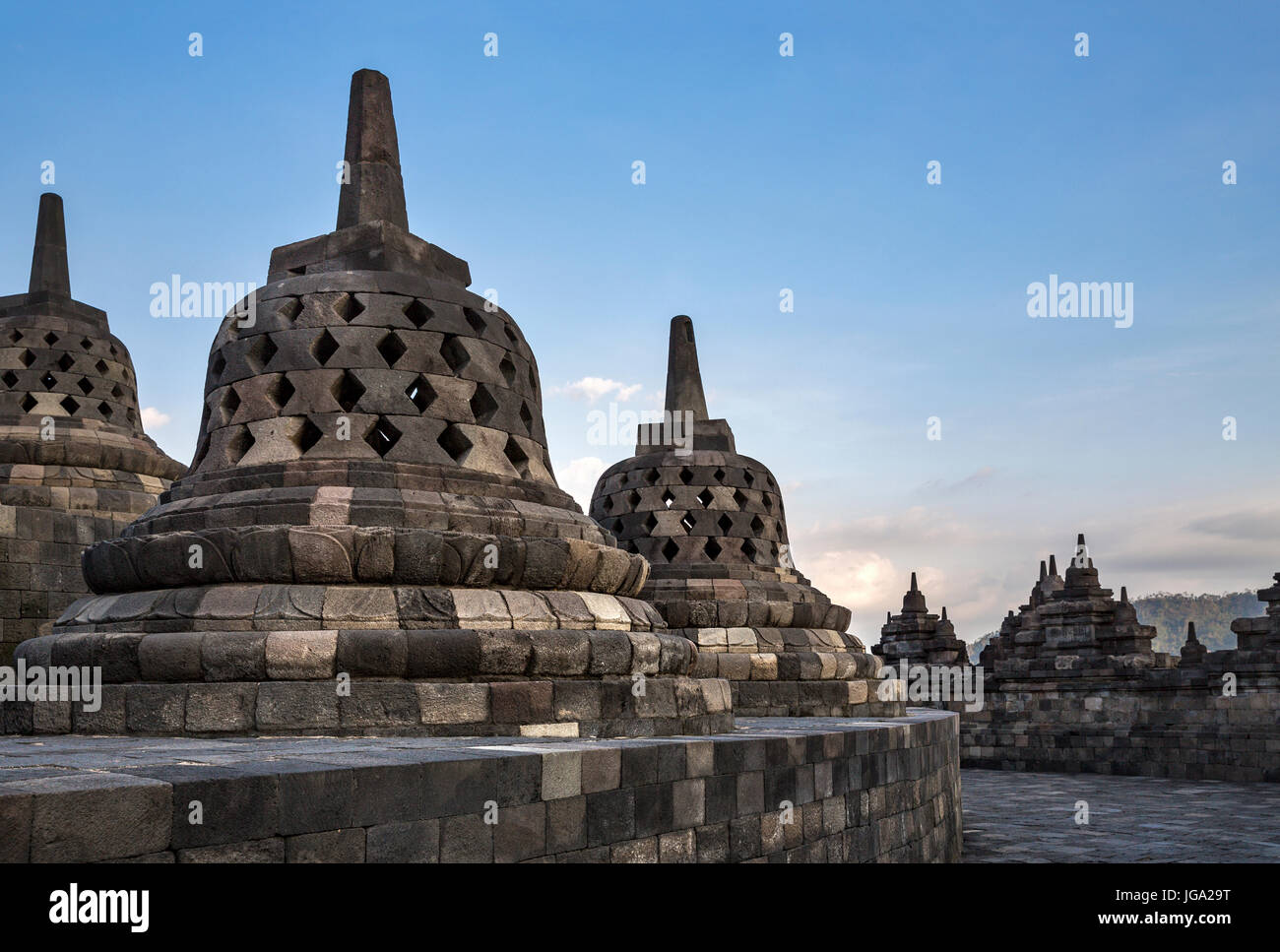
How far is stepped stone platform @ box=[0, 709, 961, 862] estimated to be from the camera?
3482 mm

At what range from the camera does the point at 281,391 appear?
8.06m

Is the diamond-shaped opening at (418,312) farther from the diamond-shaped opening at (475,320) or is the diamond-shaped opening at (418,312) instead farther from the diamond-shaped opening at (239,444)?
the diamond-shaped opening at (239,444)

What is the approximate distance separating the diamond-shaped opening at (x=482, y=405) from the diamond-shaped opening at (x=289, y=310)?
4.60 feet

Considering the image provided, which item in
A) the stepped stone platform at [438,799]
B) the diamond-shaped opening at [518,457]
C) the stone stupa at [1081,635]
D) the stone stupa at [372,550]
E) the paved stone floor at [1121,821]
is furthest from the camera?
the stone stupa at [1081,635]

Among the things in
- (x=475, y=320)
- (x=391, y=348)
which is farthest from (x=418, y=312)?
(x=475, y=320)

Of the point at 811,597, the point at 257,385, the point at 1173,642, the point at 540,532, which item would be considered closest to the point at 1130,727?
the point at 811,597

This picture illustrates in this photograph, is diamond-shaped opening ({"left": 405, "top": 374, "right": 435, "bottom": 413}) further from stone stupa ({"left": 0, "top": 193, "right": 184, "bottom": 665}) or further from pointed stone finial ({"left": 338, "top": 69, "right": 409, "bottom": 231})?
stone stupa ({"left": 0, "top": 193, "right": 184, "bottom": 665})

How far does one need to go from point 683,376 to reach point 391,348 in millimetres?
7732

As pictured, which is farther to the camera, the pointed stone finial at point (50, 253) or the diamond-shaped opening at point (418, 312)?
the pointed stone finial at point (50, 253)

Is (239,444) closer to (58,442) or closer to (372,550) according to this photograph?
(372,550)

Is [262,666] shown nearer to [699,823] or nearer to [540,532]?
[540,532]

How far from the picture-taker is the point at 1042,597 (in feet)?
121

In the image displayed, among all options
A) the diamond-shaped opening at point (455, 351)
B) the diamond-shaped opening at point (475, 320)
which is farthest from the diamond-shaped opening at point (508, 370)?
the diamond-shaped opening at point (455, 351)

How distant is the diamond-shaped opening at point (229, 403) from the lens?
827 centimetres
